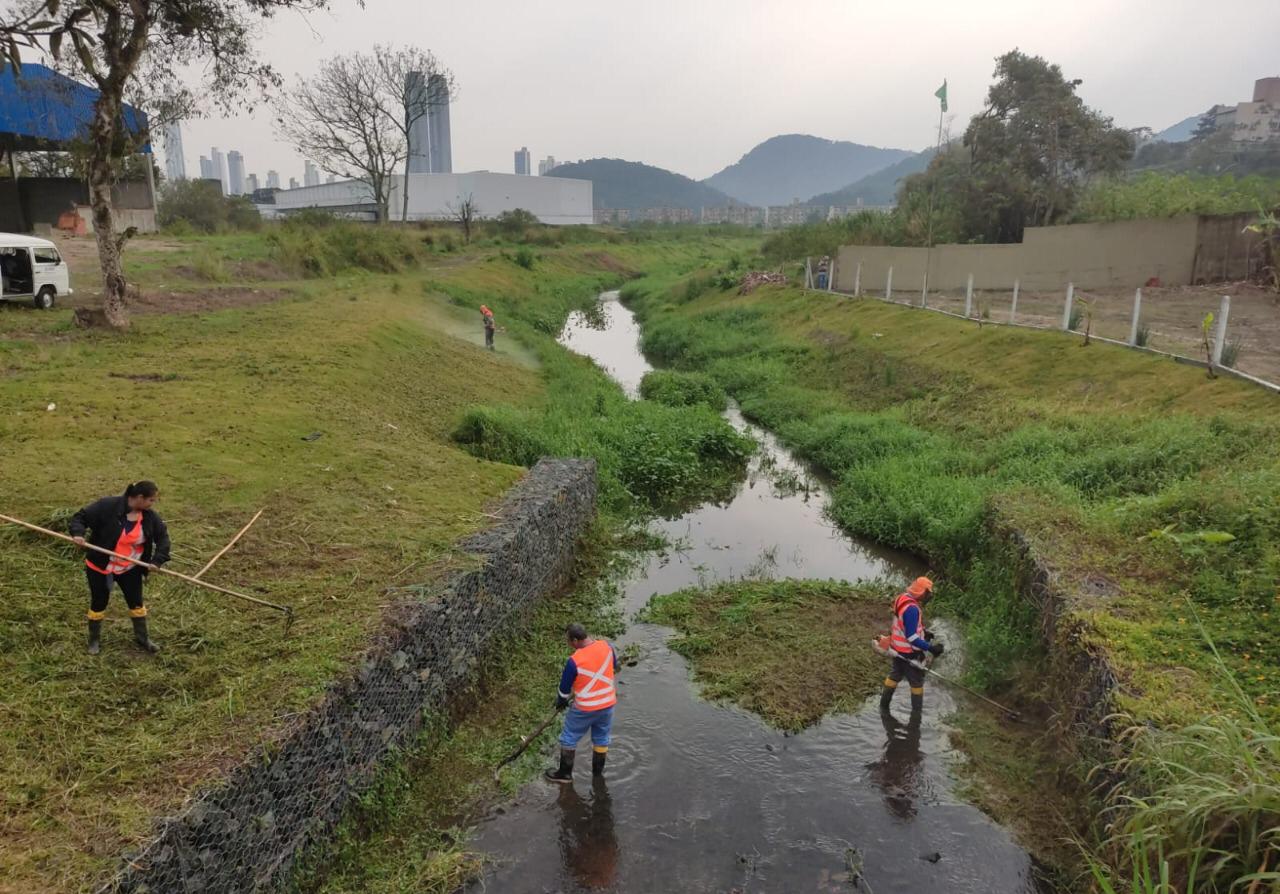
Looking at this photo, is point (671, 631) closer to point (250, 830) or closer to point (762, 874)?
point (762, 874)

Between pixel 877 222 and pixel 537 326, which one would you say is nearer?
pixel 537 326

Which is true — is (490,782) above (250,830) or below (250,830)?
below

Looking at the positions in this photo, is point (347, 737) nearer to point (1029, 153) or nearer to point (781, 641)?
point (781, 641)

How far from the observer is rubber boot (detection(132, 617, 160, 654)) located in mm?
6168

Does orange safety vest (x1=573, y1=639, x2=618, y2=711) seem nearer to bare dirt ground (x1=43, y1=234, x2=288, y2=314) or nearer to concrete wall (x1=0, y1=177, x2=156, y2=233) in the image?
bare dirt ground (x1=43, y1=234, x2=288, y2=314)

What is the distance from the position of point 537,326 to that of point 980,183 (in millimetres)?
20657

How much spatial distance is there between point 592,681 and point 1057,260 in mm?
27248

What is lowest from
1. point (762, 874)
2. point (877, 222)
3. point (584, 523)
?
point (762, 874)

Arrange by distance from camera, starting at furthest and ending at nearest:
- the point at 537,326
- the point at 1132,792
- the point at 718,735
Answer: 1. the point at 537,326
2. the point at 718,735
3. the point at 1132,792

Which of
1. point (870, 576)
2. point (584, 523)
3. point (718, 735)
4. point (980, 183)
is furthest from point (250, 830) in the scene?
point (980, 183)

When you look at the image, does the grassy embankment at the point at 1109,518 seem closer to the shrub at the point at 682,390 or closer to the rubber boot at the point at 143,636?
the shrub at the point at 682,390

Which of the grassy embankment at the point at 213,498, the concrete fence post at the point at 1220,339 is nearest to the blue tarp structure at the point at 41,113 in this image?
the grassy embankment at the point at 213,498

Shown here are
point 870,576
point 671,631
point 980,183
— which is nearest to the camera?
point 671,631

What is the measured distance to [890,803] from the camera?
22.0 ft
